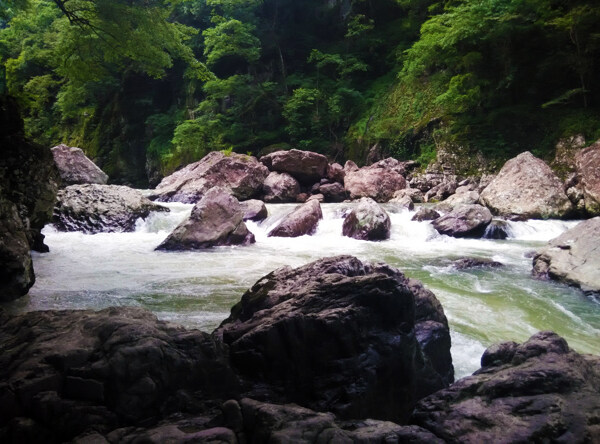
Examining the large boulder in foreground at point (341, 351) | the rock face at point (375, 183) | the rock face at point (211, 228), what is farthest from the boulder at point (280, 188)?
the large boulder in foreground at point (341, 351)

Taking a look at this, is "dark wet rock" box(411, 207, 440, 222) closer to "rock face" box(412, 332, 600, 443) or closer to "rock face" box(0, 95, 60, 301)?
"rock face" box(412, 332, 600, 443)

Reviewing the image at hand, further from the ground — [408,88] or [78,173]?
[408,88]

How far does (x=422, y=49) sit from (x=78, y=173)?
14.0 metres

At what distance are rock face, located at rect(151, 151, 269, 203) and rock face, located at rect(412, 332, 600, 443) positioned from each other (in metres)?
13.4

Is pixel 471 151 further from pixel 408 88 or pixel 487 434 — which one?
pixel 487 434

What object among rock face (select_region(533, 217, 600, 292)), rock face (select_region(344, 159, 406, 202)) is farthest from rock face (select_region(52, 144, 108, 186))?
rock face (select_region(533, 217, 600, 292))

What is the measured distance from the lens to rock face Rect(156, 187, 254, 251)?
884 centimetres

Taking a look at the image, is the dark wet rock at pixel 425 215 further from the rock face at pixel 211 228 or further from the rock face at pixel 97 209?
the rock face at pixel 97 209

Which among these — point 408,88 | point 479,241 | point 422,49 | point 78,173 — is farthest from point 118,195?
point 408,88

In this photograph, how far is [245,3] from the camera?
73.8 feet

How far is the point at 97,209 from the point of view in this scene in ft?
34.9

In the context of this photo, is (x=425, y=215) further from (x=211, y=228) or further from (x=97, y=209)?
(x=97, y=209)

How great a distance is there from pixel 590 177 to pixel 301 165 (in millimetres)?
9588

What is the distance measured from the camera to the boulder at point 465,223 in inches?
396
